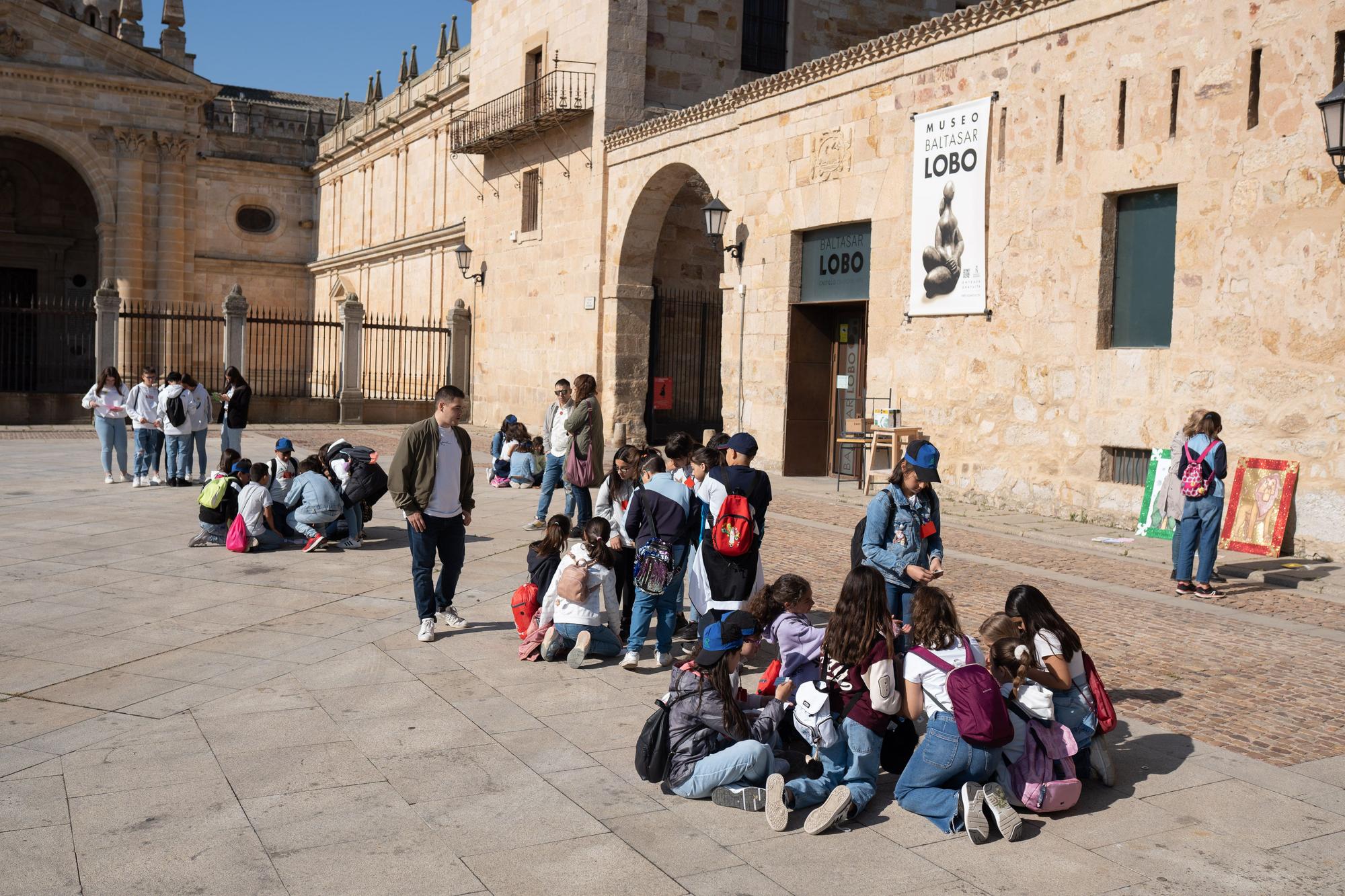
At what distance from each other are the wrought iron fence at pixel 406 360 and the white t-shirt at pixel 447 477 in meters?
21.5

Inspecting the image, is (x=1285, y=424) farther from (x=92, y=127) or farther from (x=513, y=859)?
(x=92, y=127)

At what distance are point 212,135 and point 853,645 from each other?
159 ft

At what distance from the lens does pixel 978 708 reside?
487 cm

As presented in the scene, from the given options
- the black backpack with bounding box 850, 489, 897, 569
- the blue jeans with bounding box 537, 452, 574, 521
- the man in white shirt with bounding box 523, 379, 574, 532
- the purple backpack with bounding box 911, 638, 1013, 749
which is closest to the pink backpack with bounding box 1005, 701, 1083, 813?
the purple backpack with bounding box 911, 638, 1013, 749

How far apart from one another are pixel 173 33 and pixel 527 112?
24411mm

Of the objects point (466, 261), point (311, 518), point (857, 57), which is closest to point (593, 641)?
point (311, 518)

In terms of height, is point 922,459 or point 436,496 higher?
point 922,459

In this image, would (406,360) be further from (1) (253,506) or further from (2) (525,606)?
(2) (525,606)

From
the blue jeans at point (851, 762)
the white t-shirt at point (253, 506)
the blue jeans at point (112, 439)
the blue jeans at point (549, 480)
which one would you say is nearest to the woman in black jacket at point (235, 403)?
the blue jeans at point (112, 439)

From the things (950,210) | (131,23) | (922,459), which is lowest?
(922,459)

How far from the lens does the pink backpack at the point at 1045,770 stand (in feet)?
16.4

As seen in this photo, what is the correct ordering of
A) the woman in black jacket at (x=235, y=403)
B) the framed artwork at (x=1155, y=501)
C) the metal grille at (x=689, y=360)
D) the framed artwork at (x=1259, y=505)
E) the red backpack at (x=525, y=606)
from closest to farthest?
1. the red backpack at (x=525, y=606)
2. the framed artwork at (x=1259, y=505)
3. the framed artwork at (x=1155, y=501)
4. the woman in black jacket at (x=235, y=403)
5. the metal grille at (x=689, y=360)

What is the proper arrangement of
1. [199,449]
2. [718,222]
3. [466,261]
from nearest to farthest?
[199,449] → [718,222] → [466,261]

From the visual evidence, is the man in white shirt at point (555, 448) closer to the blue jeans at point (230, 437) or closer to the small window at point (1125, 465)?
the blue jeans at point (230, 437)
